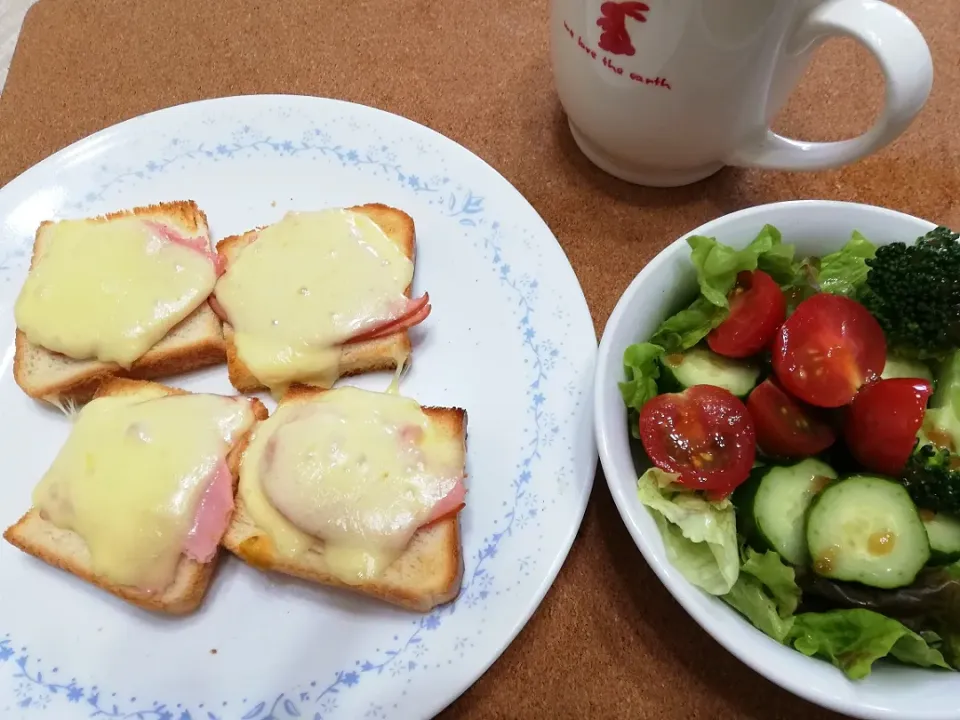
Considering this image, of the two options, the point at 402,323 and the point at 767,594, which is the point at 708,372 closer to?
the point at 767,594

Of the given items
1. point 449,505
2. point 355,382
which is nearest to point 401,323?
point 355,382

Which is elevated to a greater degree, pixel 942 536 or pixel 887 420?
pixel 887 420

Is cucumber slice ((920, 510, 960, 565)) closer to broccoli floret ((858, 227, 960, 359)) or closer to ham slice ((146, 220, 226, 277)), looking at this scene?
broccoli floret ((858, 227, 960, 359))

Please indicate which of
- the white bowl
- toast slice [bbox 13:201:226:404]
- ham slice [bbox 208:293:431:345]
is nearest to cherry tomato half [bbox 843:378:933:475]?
the white bowl

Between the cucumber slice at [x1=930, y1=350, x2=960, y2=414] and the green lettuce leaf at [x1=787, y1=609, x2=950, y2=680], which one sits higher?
the cucumber slice at [x1=930, y1=350, x2=960, y2=414]

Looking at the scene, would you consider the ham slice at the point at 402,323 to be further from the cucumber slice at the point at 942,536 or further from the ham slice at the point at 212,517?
the cucumber slice at the point at 942,536

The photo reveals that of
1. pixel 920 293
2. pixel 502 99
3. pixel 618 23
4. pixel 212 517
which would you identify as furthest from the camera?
pixel 502 99

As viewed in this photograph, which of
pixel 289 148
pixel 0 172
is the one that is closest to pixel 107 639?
pixel 289 148
